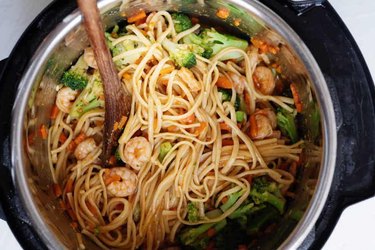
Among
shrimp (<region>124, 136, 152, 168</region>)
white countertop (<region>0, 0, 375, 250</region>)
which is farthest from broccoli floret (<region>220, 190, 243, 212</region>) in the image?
white countertop (<region>0, 0, 375, 250</region>)

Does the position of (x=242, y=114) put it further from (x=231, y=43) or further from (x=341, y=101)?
(x=341, y=101)

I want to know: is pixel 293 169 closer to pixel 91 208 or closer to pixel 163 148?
pixel 163 148

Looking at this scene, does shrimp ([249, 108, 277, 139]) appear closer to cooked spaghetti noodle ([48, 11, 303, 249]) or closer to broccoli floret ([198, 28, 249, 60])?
cooked spaghetti noodle ([48, 11, 303, 249])

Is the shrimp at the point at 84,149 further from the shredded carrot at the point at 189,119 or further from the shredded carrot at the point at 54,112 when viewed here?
the shredded carrot at the point at 189,119

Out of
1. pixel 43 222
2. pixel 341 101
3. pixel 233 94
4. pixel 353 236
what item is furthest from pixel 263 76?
pixel 43 222

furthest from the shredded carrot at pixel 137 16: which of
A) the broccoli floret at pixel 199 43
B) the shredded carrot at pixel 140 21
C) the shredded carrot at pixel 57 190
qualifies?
the shredded carrot at pixel 57 190

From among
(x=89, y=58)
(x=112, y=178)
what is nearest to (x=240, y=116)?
(x=112, y=178)

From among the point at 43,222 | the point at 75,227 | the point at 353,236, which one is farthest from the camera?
the point at 353,236
